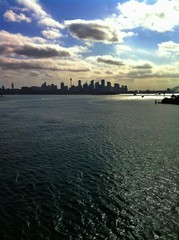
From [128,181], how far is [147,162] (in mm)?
8729

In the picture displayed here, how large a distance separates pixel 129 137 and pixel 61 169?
26.7 meters

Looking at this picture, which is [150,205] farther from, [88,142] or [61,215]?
[88,142]

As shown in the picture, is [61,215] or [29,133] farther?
[29,133]

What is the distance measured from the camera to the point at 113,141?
53250 mm

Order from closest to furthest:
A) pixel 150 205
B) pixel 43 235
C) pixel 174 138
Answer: pixel 43 235
pixel 150 205
pixel 174 138

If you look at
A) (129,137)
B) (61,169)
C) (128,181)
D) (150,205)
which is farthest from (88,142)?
(150,205)

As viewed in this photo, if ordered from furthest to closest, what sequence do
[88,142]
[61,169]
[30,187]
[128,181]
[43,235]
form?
[88,142]
[61,169]
[128,181]
[30,187]
[43,235]

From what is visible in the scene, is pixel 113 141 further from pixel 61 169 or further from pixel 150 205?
pixel 150 205

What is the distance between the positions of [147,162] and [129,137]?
20.1 metres

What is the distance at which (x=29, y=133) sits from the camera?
2456 inches

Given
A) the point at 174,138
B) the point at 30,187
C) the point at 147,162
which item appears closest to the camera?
the point at 30,187

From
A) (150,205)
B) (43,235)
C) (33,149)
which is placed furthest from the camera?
(33,149)

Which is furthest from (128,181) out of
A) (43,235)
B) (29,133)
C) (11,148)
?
(29,133)

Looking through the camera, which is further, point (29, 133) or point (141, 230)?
point (29, 133)
